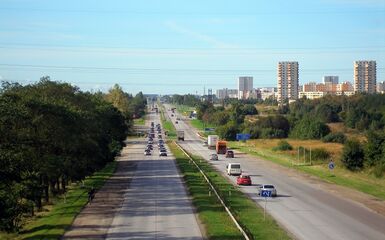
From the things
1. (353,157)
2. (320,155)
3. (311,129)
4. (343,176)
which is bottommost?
(343,176)

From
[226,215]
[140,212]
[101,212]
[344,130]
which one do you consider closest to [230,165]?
[140,212]

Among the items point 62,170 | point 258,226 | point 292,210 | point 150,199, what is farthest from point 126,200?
point 258,226

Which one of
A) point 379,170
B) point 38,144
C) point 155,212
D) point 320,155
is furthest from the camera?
point 320,155

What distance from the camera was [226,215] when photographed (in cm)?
3847

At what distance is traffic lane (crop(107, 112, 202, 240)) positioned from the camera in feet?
108

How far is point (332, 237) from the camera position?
32094 mm

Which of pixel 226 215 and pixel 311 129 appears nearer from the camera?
pixel 226 215

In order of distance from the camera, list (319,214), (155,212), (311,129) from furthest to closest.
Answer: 1. (311,129)
2. (155,212)
3. (319,214)

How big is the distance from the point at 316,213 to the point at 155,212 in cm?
1055

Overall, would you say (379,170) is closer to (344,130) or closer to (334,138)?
(334,138)

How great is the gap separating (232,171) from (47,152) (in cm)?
2901

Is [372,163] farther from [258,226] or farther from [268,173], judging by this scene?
[258,226]

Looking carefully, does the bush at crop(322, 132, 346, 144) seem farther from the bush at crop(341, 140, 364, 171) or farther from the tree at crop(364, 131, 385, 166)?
the tree at crop(364, 131, 385, 166)

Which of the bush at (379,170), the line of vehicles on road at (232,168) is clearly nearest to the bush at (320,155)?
the line of vehicles on road at (232,168)
